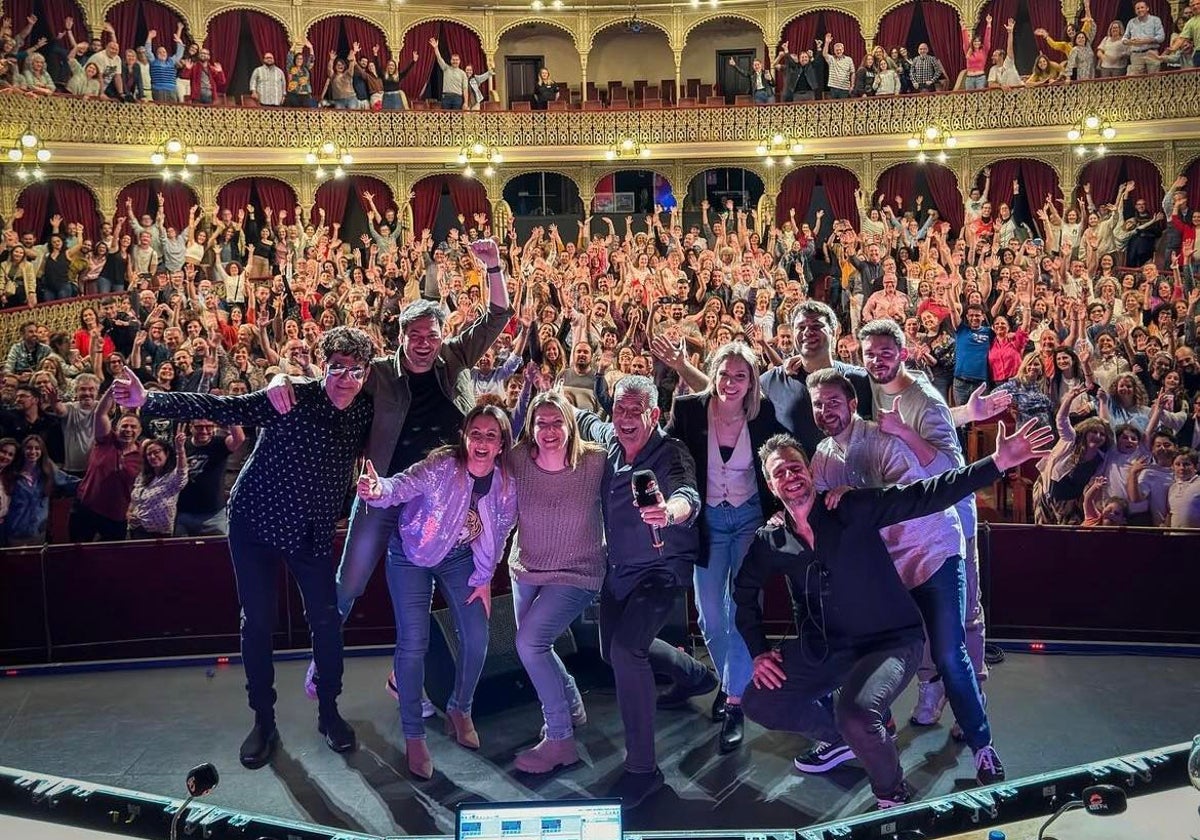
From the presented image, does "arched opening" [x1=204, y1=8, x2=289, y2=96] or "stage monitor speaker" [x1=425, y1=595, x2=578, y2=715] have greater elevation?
"arched opening" [x1=204, y1=8, x2=289, y2=96]

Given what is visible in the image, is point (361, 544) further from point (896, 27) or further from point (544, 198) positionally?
point (896, 27)

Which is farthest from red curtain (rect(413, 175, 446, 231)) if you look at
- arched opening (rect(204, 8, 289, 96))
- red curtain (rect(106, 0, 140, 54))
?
red curtain (rect(106, 0, 140, 54))

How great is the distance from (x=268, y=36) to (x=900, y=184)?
39.4 feet

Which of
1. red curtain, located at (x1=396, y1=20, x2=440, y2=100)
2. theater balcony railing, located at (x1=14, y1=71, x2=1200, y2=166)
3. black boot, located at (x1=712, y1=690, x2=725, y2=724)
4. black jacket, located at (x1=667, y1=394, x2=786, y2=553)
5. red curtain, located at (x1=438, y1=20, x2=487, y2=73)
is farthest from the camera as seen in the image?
red curtain, located at (x1=438, y1=20, x2=487, y2=73)

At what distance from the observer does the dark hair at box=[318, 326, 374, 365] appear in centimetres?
507

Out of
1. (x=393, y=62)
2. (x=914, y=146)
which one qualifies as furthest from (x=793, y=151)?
(x=393, y=62)

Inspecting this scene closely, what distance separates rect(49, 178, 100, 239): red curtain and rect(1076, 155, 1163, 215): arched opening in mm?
16503

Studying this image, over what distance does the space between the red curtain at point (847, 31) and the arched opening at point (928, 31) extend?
1.56 ft

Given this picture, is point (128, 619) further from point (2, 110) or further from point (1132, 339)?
point (2, 110)

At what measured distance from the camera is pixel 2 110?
642 inches

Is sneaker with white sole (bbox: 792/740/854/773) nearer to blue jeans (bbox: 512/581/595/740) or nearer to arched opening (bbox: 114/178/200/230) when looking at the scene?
blue jeans (bbox: 512/581/595/740)

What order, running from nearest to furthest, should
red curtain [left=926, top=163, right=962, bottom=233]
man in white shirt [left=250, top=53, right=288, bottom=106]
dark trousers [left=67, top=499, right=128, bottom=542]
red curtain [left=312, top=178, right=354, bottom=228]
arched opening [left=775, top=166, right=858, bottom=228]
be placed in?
dark trousers [left=67, top=499, right=128, bottom=542]
man in white shirt [left=250, top=53, right=288, bottom=106]
red curtain [left=926, top=163, right=962, bottom=233]
arched opening [left=775, top=166, right=858, bottom=228]
red curtain [left=312, top=178, right=354, bottom=228]

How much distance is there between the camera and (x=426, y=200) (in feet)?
73.5

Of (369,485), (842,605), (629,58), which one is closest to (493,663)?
(369,485)
